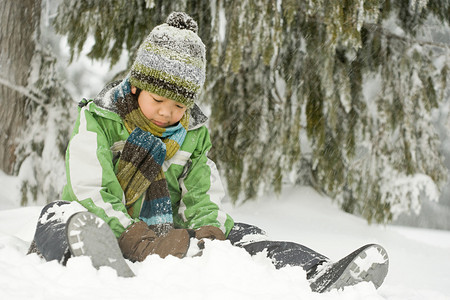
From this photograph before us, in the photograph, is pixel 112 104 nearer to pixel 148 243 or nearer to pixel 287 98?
pixel 148 243

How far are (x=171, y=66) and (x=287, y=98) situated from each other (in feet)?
7.51

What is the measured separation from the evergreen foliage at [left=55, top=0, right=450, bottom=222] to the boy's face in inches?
63.8

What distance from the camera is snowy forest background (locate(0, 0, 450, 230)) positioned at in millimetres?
3766

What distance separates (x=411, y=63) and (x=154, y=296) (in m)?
3.29

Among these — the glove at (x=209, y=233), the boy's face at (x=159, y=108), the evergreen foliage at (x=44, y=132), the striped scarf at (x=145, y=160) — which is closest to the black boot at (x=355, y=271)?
the glove at (x=209, y=233)

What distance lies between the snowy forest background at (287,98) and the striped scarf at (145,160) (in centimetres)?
180

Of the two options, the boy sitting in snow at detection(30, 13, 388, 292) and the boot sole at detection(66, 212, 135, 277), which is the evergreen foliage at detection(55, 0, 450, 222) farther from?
the boot sole at detection(66, 212, 135, 277)

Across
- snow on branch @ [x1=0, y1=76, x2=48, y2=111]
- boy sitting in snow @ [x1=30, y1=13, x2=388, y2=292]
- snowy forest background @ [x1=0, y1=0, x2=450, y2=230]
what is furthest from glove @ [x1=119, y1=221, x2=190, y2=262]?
snow on branch @ [x1=0, y1=76, x2=48, y2=111]

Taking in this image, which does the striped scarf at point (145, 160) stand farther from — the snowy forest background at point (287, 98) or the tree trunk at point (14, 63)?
the tree trunk at point (14, 63)

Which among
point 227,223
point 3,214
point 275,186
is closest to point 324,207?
point 275,186

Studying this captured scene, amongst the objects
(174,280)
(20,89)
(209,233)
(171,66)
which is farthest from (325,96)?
(174,280)

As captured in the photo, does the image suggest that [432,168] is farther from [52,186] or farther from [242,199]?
[52,186]

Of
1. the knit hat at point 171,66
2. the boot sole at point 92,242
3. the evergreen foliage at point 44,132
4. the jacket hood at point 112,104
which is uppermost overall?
the knit hat at point 171,66

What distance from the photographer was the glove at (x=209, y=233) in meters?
1.83
